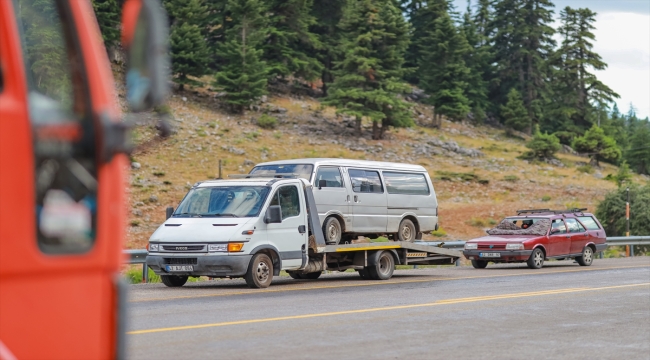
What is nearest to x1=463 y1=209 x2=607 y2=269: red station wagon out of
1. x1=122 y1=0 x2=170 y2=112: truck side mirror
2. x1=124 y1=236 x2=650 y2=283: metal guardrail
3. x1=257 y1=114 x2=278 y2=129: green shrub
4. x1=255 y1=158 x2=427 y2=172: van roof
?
x1=124 y1=236 x2=650 y2=283: metal guardrail

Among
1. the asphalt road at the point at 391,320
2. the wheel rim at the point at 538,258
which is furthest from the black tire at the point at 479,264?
the asphalt road at the point at 391,320

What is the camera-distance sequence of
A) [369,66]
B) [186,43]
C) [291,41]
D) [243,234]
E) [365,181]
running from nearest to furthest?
[243,234]
[365,181]
[186,43]
[369,66]
[291,41]

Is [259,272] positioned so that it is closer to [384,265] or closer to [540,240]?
[384,265]

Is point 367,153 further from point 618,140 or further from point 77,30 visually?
point 77,30

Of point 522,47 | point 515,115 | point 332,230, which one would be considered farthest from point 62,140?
point 522,47

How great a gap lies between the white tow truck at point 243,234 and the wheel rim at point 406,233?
3.39 m

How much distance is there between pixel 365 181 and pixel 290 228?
3.70 metres

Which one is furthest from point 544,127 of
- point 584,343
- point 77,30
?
point 77,30

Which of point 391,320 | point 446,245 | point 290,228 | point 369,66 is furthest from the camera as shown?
point 369,66

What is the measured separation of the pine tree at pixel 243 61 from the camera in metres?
64.3

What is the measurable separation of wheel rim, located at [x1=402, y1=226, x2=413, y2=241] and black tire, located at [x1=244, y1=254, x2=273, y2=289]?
18.9ft

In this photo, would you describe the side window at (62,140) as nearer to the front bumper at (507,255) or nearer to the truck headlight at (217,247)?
the truck headlight at (217,247)

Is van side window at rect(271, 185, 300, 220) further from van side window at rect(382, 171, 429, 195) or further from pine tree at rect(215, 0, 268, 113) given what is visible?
pine tree at rect(215, 0, 268, 113)

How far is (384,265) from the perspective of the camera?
67.0 feet
